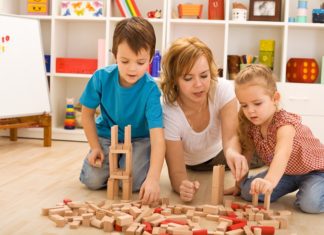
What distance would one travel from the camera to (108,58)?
3.17m

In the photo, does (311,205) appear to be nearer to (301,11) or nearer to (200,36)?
(301,11)

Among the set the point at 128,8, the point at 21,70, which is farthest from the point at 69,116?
the point at 128,8

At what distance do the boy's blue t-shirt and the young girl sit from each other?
320 mm

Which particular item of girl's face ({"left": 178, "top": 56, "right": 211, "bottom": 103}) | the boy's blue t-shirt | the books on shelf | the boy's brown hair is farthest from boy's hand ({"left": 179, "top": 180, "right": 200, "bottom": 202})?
the books on shelf

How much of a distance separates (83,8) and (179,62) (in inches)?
63.9

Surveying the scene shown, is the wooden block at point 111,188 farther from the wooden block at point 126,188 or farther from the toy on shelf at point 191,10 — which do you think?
the toy on shelf at point 191,10

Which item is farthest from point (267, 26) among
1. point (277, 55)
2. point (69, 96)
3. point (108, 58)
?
point (69, 96)

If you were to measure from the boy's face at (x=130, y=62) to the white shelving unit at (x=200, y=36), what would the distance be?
1383 millimetres

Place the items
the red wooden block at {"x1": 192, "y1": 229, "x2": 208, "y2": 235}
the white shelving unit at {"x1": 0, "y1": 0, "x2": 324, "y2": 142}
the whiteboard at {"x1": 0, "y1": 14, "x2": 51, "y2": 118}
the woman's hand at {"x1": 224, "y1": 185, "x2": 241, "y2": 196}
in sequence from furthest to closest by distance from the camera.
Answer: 1. the white shelving unit at {"x1": 0, "y1": 0, "x2": 324, "y2": 142}
2. the whiteboard at {"x1": 0, "y1": 14, "x2": 51, "y2": 118}
3. the woman's hand at {"x1": 224, "y1": 185, "x2": 241, "y2": 196}
4. the red wooden block at {"x1": 192, "y1": 229, "x2": 208, "y2": 235}

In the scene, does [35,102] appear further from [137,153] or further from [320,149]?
[320,149]

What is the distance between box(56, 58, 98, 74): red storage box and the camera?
319 centimetres

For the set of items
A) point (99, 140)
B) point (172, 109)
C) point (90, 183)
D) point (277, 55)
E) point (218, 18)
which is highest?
point (218, 18)

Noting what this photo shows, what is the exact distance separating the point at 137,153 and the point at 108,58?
1.32 m

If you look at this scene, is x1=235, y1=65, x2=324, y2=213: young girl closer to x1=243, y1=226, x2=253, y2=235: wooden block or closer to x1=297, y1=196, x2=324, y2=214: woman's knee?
x1=297, y1=196, x2=324, y2=214: woman's knee
